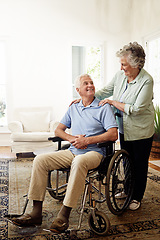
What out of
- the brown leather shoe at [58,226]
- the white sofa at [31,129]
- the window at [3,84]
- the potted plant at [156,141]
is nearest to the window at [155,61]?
the potted plant at [156,141]

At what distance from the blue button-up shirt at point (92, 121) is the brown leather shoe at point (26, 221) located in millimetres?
591

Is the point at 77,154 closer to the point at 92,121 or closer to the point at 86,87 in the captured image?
the point at 92,121

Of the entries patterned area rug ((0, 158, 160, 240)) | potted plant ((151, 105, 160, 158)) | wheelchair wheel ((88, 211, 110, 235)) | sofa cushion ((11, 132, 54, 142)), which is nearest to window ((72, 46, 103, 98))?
sofa cushion ((11, 132, 54, 142))

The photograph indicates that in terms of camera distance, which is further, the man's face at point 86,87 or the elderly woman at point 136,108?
the man's face at point 86,87

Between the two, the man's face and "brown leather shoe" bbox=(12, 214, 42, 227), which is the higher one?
the man's face

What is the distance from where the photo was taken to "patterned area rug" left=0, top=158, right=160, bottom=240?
1.67 metres

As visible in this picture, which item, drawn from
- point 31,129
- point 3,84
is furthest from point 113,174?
point 3,84

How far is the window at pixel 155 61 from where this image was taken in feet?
15.0

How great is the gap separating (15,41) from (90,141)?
12.7 ft

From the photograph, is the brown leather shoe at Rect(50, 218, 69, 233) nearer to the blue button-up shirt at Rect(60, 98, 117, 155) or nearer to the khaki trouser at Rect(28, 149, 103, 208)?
the khaki trouser at Rect(28, 149, 103, 208)

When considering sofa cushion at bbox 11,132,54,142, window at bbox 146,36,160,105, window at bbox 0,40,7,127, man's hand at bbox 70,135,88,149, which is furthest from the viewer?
window at bbox 0,40,7,127

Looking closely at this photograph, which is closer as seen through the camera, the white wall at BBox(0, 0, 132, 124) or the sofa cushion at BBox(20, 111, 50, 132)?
the sofa cushion at BBox(20, 111, 50, 132)

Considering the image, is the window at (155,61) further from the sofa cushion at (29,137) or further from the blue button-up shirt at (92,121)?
the blue button-up shirt at (92,121)

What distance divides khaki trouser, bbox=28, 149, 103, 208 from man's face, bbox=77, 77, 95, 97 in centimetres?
52
